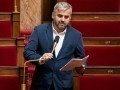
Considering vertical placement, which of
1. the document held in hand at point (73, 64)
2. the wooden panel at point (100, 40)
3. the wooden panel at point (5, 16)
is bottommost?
the wooden panel at point (100, 40)

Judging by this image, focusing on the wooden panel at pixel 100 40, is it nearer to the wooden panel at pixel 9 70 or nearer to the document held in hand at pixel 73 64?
the wooden panel at pixel 9 70

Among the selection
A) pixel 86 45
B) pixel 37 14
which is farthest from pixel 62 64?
pixel 37 14

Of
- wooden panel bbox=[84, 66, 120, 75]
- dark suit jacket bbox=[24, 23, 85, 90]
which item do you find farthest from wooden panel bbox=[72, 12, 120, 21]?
dark suit jacket bbox=[24, 23, 85, 90]

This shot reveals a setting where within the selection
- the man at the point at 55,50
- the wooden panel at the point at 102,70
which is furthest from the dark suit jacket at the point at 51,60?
the wooden panel at the point at 102,70

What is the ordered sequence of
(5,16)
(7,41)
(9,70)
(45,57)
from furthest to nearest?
(5,16)
(7,41)
(9,70)
(45,57)

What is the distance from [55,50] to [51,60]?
1 cm

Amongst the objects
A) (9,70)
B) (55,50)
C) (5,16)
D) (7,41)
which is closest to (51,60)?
(55,50)

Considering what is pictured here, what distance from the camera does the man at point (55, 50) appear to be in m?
0.48

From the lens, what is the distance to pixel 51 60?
0.48 metres

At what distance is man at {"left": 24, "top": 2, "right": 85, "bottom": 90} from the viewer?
48 cm

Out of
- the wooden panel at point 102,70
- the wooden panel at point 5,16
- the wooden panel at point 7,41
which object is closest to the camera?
the wooden panel at point 102,70

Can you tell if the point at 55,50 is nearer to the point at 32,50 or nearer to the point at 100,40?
the point at 32,50

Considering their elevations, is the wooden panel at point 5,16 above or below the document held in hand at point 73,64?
above

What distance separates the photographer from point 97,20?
0.84 m
